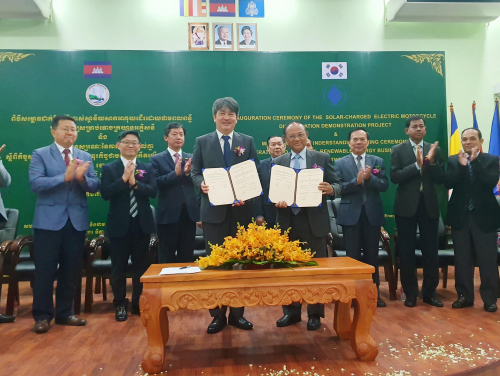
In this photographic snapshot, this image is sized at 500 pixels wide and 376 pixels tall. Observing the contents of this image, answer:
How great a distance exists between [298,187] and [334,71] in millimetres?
2989

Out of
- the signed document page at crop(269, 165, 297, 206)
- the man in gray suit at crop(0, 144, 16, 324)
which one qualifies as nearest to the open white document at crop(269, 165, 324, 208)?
the signed document page at crop(269, 165, 297, 206)

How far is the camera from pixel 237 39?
511cm

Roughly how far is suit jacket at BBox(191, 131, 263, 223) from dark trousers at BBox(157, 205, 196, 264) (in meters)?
0.71

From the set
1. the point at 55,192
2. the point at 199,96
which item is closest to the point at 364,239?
the point at 55,192

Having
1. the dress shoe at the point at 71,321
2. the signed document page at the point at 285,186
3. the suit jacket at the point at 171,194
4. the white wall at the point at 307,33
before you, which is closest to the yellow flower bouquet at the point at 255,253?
the signed document page at the point at 285,186

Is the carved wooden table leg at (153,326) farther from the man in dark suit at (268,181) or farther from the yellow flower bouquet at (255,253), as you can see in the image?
the man in dark suit at (268,181)

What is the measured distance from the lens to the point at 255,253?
2.22m

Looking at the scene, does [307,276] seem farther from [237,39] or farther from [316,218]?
[237,39]

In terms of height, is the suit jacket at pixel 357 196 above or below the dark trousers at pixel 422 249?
above

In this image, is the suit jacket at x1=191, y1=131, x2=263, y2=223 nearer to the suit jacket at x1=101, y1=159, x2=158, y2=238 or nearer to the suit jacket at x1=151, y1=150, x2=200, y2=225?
the suit jacket at x1=151, y1=150, x2=200, y2=225

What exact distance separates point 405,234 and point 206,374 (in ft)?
7.56

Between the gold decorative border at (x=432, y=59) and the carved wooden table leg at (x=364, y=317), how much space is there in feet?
13.2

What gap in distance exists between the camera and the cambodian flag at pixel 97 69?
4840 mm

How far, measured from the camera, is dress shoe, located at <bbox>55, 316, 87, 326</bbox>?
310 centimetres
